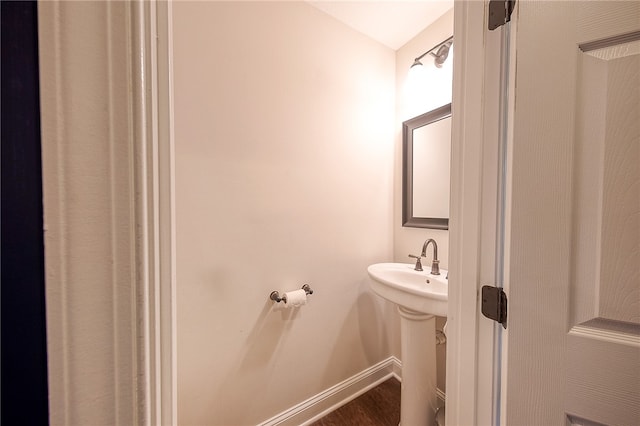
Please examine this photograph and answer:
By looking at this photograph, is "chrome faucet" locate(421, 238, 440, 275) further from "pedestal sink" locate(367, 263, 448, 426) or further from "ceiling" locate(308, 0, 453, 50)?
"ceiling" locate(308, 0, 453, 50)

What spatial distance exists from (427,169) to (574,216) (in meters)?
1.01

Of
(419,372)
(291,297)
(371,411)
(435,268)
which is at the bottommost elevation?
(371,411)

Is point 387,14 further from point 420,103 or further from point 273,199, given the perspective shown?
point 273,199

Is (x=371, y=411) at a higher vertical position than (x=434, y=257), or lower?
lower

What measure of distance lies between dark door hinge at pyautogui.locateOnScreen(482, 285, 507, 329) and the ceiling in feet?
4.91

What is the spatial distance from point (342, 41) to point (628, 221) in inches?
59.8

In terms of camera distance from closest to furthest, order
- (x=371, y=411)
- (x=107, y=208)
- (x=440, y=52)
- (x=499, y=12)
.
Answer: (x=107, y=208) < (x=499, y=12) < (x=440, y=52) < (x=371, y=411)

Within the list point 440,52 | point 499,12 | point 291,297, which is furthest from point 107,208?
point 440,52

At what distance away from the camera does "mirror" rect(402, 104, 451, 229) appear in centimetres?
139

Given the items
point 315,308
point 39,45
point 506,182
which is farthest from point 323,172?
point 39,45

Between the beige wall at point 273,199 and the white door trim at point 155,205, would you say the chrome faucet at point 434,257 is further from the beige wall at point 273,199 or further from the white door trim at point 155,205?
the white door trim at point 155,205

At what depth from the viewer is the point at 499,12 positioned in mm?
625

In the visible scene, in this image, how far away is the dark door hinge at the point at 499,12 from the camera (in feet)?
1.99

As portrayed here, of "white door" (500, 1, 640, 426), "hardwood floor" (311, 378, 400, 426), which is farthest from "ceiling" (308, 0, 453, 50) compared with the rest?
"hardwood floor" (311, 378, 400, 426)
